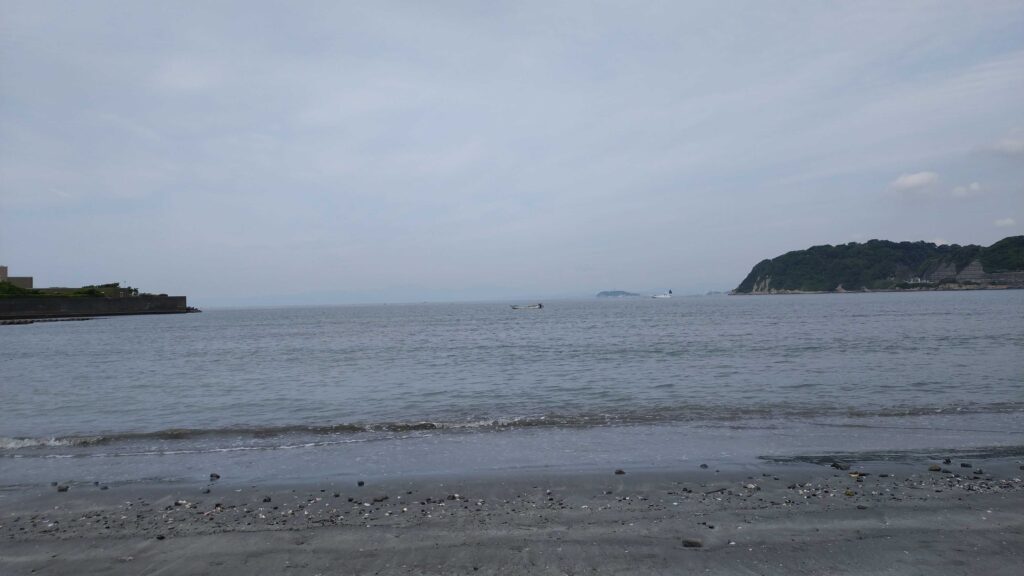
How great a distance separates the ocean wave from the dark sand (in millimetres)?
4964

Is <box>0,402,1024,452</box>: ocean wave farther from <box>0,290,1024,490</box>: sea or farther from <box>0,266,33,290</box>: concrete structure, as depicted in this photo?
<box>0,266,33,290</box>: concrete structure

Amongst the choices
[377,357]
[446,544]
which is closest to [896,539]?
[446,544]

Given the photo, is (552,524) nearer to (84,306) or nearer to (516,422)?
(516,422)

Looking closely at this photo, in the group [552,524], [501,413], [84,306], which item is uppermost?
[84,306]

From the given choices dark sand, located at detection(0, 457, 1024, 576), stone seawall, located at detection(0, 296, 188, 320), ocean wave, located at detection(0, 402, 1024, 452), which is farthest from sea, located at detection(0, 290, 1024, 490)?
stone seawall, located at detection(0, 296, 188, 320)

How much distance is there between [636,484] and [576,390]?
12268mm

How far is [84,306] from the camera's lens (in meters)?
139

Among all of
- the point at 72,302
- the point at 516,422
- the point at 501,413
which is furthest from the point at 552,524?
the point at 72,302

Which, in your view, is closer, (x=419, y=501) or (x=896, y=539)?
(x=896, y=539)

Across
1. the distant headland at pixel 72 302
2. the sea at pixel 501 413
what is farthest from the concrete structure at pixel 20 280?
the sea at pixel 501 413

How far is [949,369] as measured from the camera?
25062 mm

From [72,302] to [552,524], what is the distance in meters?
158

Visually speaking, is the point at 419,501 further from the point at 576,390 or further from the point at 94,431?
the point at 576,390

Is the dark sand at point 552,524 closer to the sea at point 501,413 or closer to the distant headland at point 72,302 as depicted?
the sea at point 501,413
